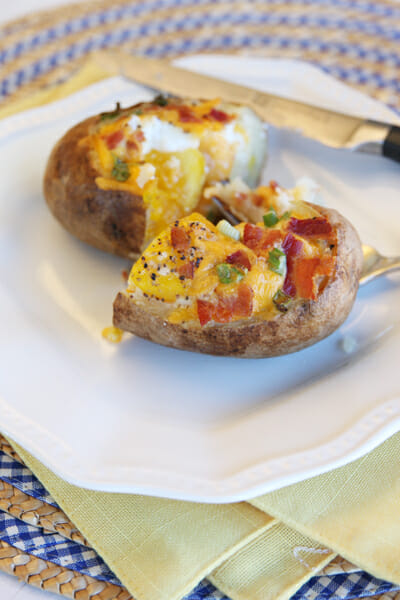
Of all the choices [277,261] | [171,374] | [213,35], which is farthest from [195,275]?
[213,35]

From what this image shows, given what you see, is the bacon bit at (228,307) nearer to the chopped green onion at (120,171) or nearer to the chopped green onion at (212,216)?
the chopped green onion at (212,216)

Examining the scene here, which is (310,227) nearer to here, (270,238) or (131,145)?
(270,238)

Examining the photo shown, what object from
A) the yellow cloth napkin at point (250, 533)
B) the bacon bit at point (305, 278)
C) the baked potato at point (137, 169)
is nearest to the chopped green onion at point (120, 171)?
the baked potato at point (137, 169)

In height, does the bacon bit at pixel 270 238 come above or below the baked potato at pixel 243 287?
above

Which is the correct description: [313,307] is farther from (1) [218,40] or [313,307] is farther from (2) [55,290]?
(1) [218,40]

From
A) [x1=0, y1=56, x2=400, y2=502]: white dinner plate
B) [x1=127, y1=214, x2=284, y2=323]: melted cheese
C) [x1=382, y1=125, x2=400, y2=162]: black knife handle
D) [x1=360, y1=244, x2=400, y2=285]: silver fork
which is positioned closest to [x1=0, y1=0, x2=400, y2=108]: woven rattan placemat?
[x1=0, y1=56, x2=400, y2=502]: white dinner plate
